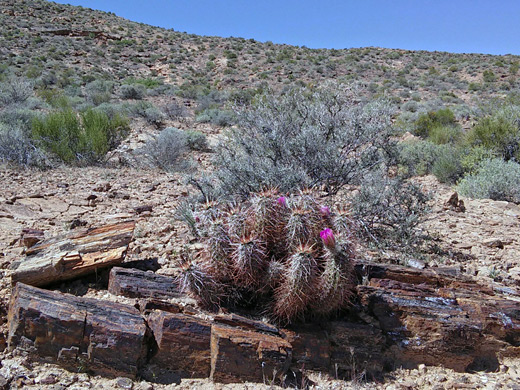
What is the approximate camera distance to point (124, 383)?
2.64 m

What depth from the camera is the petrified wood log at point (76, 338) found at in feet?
8.83

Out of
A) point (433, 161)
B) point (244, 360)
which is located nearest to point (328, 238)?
point (244, 360)

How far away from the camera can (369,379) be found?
304 centimetres

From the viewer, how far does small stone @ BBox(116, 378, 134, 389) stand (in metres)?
2.62

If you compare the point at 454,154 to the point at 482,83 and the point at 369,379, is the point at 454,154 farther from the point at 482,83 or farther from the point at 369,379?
the point at 482,83

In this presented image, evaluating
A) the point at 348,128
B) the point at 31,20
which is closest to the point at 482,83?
the point at 348,128

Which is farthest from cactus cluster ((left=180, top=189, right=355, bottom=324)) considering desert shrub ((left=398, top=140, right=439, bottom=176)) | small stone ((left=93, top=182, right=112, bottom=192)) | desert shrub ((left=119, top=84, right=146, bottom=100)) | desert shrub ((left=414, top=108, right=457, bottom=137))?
desert shrub ((left=119, top=84, right=146, bottom=100))

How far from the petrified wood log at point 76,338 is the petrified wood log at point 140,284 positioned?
1.59 feet

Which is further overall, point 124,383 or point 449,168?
point 449,168

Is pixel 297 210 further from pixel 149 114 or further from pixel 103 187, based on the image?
pixel 149 114

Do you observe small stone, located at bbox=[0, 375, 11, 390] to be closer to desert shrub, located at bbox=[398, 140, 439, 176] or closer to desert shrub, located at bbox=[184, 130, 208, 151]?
desert shrub, located at bbox=[398, 140, 439, 176]

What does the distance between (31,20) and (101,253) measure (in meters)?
39.8

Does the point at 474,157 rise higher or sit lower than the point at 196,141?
lower

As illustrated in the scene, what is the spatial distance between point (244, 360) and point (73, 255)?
1.73m
